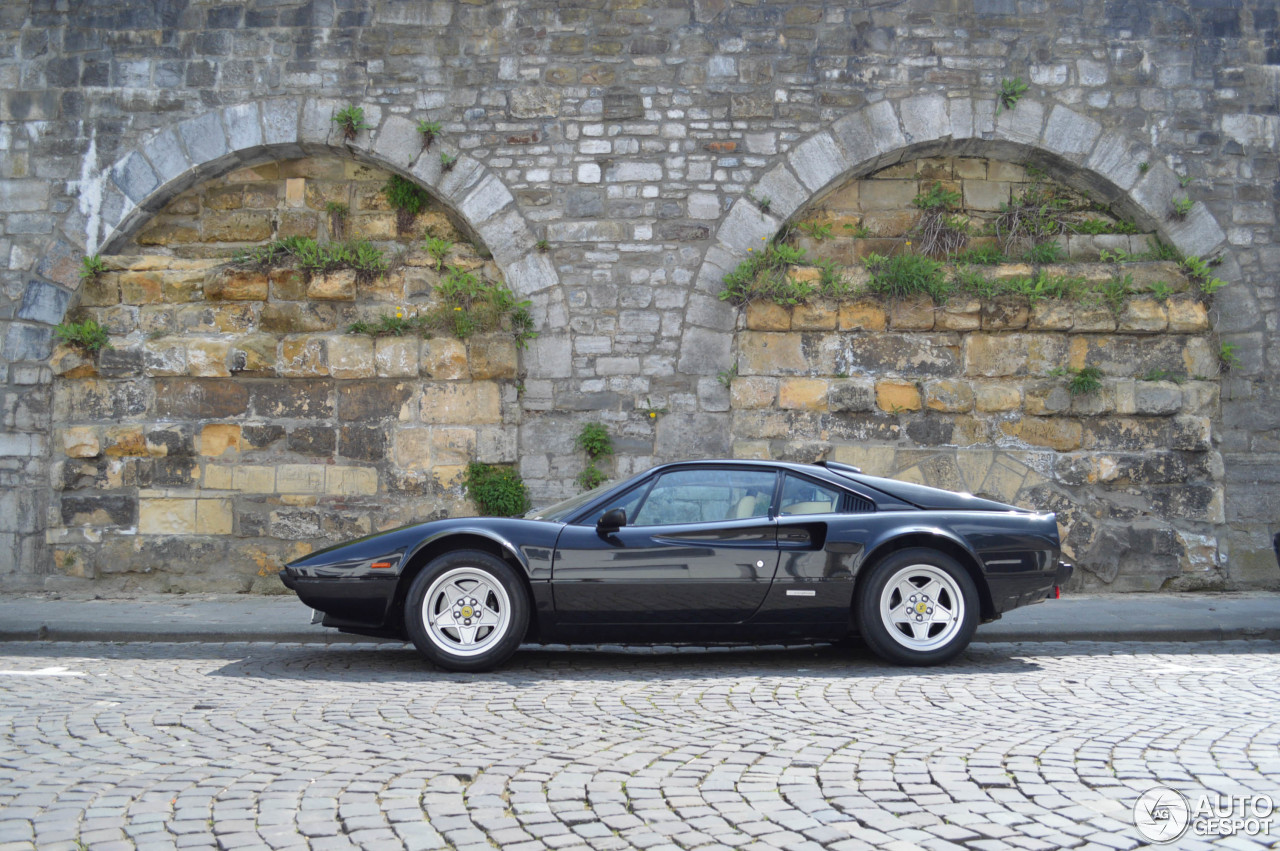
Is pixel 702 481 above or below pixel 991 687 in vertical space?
above

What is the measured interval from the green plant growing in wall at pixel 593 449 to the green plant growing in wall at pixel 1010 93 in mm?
4935

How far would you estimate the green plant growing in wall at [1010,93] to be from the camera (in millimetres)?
9586

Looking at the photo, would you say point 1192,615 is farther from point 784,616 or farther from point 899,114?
point 899,114

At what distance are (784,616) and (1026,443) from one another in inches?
190

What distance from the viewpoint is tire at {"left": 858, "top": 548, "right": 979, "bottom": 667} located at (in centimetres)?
568

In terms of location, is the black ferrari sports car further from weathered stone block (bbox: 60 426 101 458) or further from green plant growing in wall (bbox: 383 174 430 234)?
green plant growing in wall (bbox: 383 174 430 234)

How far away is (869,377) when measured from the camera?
31.1 ft

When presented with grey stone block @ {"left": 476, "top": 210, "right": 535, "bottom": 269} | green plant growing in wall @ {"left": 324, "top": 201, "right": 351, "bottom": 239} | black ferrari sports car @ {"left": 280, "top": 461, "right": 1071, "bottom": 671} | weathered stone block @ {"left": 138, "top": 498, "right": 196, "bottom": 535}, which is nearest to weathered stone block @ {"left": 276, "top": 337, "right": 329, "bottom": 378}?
green plant growing in wall @ {"left": 324, "top": 201, "right": 351, "bottom": 239}

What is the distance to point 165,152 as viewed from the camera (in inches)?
384

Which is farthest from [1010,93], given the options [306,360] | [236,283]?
[236,283]

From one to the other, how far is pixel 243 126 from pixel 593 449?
470cm

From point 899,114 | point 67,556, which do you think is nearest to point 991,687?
point 899,114

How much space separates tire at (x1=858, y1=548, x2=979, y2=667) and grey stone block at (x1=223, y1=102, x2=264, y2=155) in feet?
24.5

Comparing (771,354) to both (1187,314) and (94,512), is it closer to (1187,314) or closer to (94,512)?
(1187,314)
